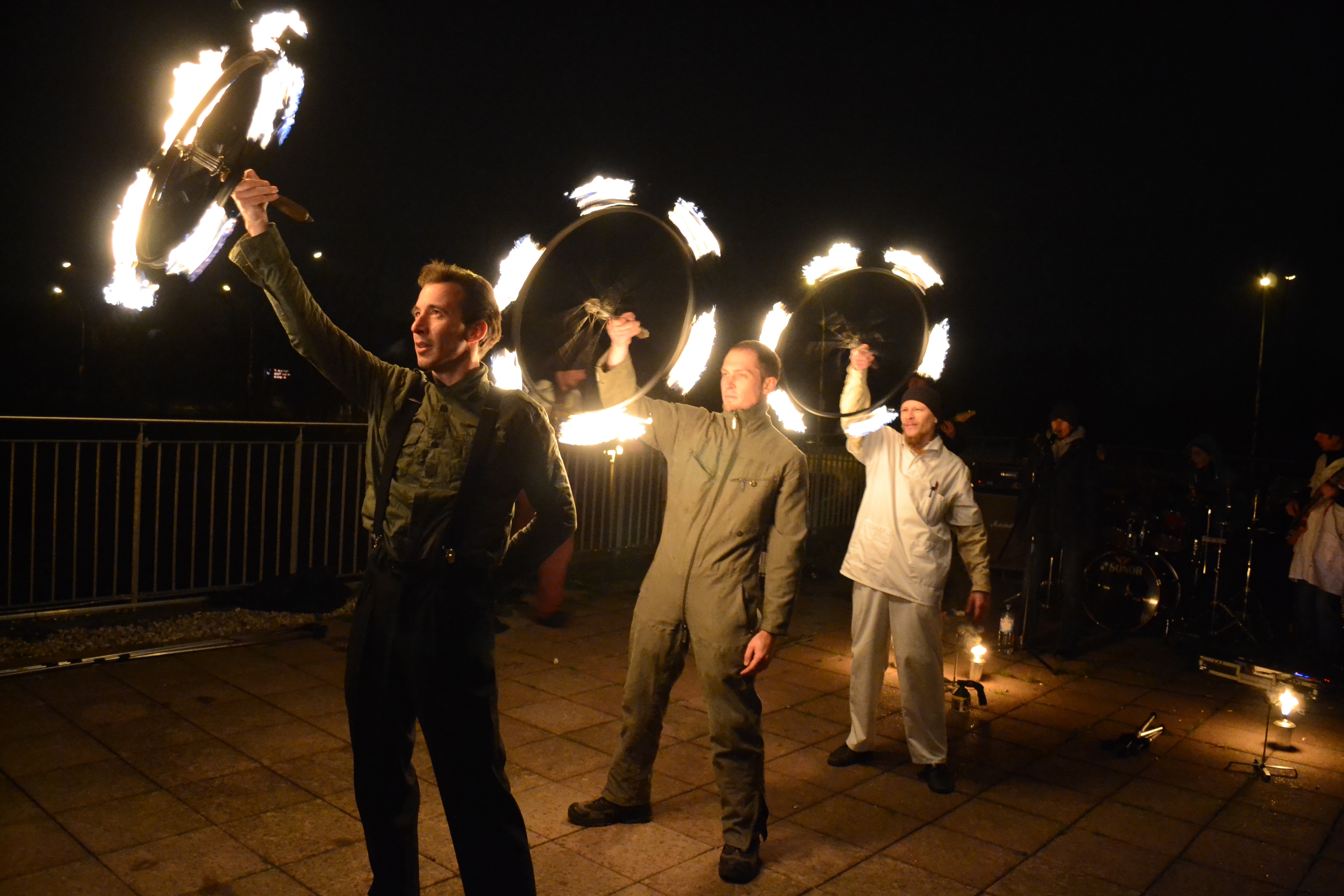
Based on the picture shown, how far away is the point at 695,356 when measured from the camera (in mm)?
4730

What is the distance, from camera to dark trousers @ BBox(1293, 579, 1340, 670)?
26.4 ft

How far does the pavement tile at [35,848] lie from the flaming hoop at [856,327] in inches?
164

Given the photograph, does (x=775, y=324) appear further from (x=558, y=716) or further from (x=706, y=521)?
(x=558, y=716)

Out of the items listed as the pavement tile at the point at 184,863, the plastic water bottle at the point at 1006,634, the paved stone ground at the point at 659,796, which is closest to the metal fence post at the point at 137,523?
the paved stone ground at the point at 659,796

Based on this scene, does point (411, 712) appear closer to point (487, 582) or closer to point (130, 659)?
point (487, 582)

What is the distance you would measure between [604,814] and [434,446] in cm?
213

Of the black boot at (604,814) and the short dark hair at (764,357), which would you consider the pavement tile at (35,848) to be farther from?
the short dark hair at (764,357)

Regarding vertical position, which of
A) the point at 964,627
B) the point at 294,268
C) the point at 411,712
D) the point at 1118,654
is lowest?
the point at 1118,654

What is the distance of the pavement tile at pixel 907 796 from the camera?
14.8 ft

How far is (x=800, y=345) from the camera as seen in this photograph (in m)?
5.93

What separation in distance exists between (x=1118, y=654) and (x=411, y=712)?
779 cm

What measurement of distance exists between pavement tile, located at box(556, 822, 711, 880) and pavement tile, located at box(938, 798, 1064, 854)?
130 centimetres

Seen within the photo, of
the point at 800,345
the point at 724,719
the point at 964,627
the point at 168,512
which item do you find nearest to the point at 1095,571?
the point at 964,627

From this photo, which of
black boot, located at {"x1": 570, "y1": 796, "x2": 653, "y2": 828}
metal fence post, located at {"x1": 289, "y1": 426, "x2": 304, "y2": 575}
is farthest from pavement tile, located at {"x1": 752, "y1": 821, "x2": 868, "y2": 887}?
Result: metal fence post, located at {"x1": 289, "y1": 426, "x2": 304, "y2": 575}
